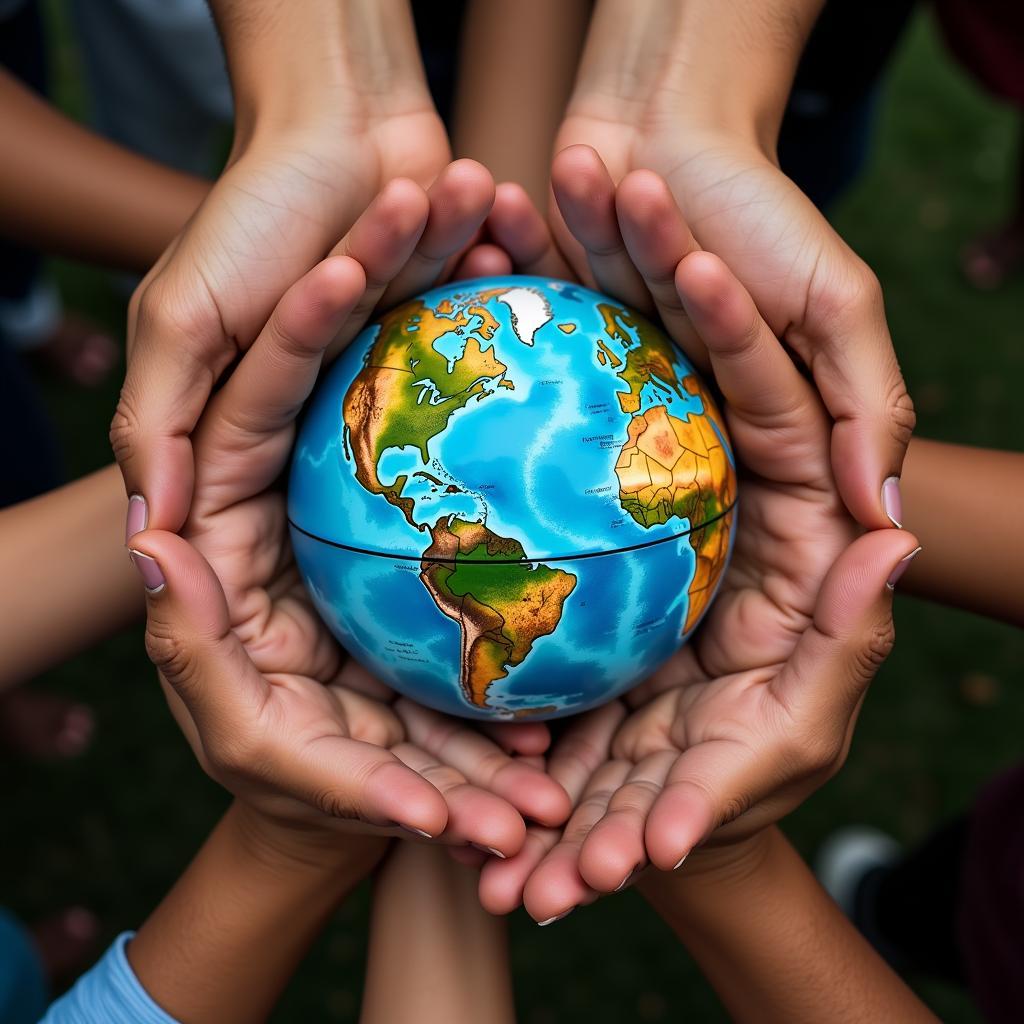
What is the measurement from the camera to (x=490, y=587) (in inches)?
69.2

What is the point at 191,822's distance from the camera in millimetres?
3660

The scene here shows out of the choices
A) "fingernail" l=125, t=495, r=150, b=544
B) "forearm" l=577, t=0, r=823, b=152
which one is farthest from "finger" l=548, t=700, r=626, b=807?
"forearm" l=577, t=0, r=823, b=152

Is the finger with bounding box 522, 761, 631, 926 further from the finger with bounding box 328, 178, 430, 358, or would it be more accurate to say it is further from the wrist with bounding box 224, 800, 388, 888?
the finger with bounding box 328, 178, 430, 358

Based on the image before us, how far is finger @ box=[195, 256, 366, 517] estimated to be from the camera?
1731 mm

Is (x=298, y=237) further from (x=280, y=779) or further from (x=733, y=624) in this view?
(x=733, y=624)

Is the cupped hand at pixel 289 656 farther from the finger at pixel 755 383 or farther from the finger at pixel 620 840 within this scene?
the finger at pixel 755 383

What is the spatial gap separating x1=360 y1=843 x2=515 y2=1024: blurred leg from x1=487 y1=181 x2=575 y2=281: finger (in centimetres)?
135

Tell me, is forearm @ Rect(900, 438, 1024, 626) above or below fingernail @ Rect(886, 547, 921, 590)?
below

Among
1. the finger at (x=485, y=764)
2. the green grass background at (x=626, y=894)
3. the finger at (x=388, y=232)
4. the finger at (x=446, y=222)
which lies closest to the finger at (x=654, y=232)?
the finger at (x=446, y=222)

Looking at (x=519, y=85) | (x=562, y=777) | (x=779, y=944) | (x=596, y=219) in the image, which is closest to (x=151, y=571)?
(x=562, y=777)

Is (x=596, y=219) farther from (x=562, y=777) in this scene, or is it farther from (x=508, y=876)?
(x=508, y=876)

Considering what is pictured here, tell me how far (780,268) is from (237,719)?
1323 mm

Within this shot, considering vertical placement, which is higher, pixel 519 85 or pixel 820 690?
pixel 519 85

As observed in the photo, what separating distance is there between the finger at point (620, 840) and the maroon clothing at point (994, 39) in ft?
9.14
